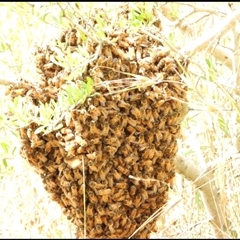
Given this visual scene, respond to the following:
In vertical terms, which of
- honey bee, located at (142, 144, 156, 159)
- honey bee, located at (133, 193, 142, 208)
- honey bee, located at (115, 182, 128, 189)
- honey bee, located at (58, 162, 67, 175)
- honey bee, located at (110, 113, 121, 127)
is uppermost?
honey bee, located at (110, 113, 121, 127)

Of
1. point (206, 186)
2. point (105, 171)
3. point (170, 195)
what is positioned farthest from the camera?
point (170, 195)

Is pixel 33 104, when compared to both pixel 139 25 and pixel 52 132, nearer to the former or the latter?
pixel 52 132

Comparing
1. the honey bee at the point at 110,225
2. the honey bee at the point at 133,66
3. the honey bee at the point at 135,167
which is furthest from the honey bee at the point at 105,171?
the honey bee at the point at 133,66

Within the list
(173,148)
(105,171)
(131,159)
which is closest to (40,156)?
(105,171)

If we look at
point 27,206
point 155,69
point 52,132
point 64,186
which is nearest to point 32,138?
point 52,132

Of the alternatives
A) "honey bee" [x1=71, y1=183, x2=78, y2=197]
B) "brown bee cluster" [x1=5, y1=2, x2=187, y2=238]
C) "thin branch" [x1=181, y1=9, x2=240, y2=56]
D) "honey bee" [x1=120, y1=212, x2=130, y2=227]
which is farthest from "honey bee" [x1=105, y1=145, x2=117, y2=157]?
"thin branch" [x1=181, y1=9, x2=240, y2=56]

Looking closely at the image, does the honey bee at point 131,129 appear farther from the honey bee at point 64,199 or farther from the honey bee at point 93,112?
the honey bee at point 64,199

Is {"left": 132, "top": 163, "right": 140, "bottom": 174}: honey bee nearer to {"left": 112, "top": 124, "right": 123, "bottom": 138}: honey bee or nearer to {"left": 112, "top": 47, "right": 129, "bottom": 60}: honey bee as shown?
{"left": 112, "top": 124, "right": 123, "bottom": 138}: honey bee

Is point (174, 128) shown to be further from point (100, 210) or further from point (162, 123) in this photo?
point (100, 210)
